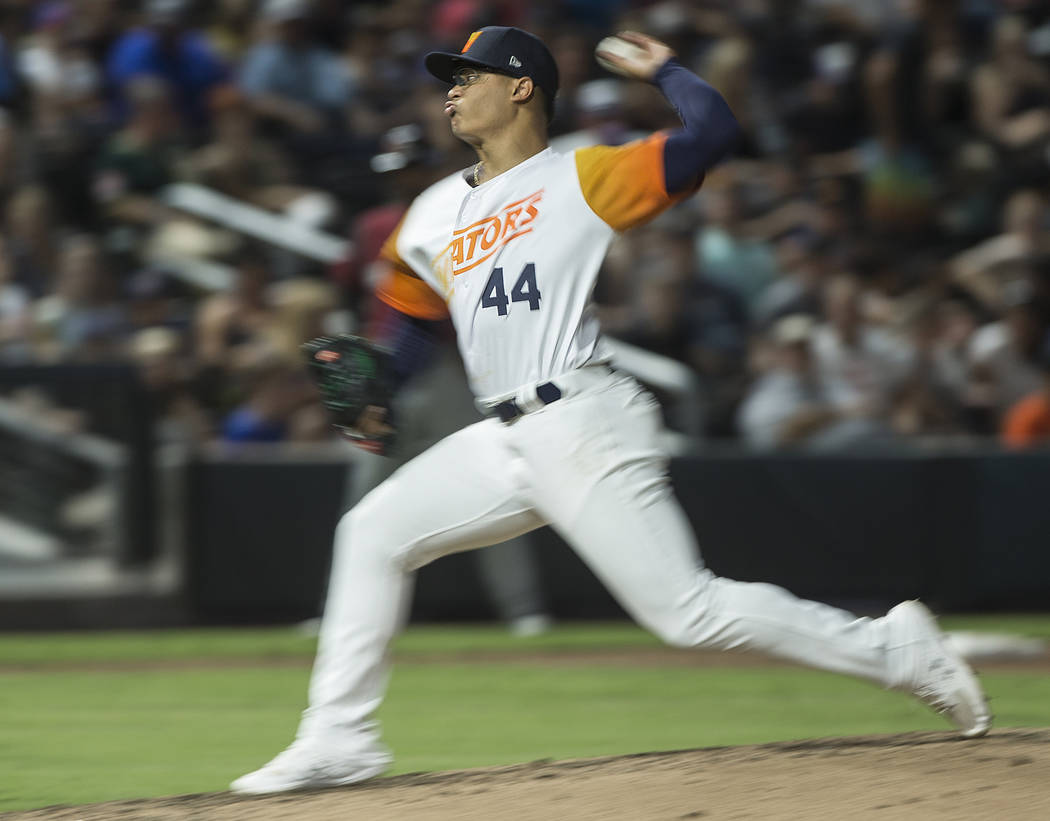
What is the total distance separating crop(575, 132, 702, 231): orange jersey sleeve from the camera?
3.90 meters

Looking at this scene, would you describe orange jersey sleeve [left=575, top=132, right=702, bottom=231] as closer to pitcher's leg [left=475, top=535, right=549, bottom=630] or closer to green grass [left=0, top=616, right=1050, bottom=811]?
green grass [left=0, top=616, right=1050, bottom=811]

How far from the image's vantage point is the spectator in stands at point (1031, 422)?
355 inches

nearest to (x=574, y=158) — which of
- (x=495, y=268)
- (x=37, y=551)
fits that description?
(x=495, y=268)

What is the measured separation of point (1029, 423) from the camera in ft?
29.6

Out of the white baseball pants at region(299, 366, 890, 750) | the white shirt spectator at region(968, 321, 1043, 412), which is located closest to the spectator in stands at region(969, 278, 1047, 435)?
the white shirt spectator at region(968, 321, 1043, 412)

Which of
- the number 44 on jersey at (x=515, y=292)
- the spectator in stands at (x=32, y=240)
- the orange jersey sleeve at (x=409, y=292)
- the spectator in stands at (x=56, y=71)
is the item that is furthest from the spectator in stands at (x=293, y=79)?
the number 44 on jersey at (x=515, y=292)

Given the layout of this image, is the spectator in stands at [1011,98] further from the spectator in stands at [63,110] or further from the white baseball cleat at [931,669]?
the white baseball cleat at [931,669]

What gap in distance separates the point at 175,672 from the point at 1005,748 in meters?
4.14

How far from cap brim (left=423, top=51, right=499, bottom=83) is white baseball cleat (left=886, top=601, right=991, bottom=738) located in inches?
67.9

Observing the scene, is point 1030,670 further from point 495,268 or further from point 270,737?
point 495,268

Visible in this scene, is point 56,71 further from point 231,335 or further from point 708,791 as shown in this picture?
point 708,791

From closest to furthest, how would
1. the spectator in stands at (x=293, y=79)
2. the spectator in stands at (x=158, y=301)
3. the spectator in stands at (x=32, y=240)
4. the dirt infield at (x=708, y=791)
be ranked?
1. the dirt infield at (x=708, y=791)
2. the spectator in stands at (x=32, y=240)
3. the spectator in stands at (x=158, y=301)
4. the spectator in stands at (x=293, y=79)

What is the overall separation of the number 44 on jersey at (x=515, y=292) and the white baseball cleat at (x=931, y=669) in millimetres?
1194

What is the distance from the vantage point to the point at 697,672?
287 inches
